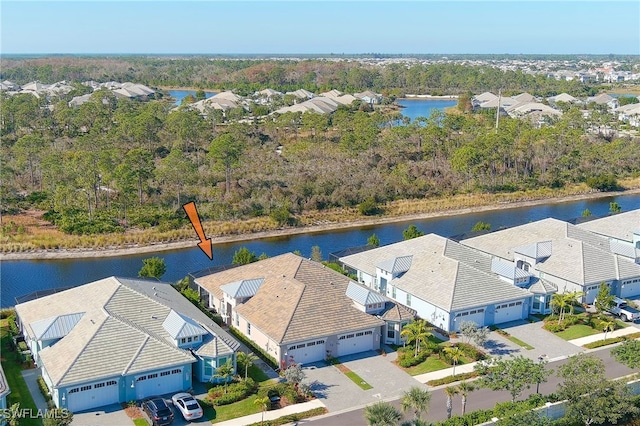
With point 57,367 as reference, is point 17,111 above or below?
above

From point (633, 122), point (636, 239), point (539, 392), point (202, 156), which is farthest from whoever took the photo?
point (633, 122)

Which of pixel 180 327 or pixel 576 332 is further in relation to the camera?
pixel 576 332

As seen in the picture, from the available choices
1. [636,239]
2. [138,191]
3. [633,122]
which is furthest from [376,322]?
[633,122]

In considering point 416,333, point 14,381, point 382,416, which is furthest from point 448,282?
point 14,381

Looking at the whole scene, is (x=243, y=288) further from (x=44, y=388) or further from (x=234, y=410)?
(x=44, y=388)

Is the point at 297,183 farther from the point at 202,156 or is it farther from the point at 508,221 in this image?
the point at 508,221

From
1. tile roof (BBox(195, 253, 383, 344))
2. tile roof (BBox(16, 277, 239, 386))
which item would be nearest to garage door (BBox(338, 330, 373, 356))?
tile roof (BBox(195, 253, 383, 344))
